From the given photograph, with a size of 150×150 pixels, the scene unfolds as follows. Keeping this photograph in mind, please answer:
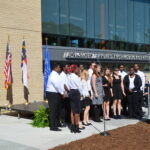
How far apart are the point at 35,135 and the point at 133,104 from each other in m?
4.14

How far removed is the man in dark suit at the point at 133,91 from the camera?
34.2 feet

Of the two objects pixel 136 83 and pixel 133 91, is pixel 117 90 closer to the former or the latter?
pixel 133 91

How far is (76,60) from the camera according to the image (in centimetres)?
1647

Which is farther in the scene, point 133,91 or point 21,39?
point 21,39

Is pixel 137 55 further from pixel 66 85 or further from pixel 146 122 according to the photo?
pixel 66 85

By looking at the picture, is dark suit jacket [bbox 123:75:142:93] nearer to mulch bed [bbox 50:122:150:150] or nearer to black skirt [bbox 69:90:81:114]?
mulch bed [bbox 50:122:150:150]

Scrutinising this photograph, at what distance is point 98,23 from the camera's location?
723 inches

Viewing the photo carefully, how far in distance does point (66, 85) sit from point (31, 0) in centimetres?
660

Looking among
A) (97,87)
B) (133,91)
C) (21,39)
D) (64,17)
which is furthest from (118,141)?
(64,17)

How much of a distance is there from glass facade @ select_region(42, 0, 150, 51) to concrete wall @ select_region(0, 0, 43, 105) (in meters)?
1.08

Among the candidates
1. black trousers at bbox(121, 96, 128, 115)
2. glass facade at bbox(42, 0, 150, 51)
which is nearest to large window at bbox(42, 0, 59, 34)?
glass facade at bbox(42, 0, 150, 51)

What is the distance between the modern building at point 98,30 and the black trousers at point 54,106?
262 inches

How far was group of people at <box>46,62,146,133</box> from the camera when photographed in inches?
325

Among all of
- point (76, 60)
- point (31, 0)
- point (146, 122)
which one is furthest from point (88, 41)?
point (146, 122)
